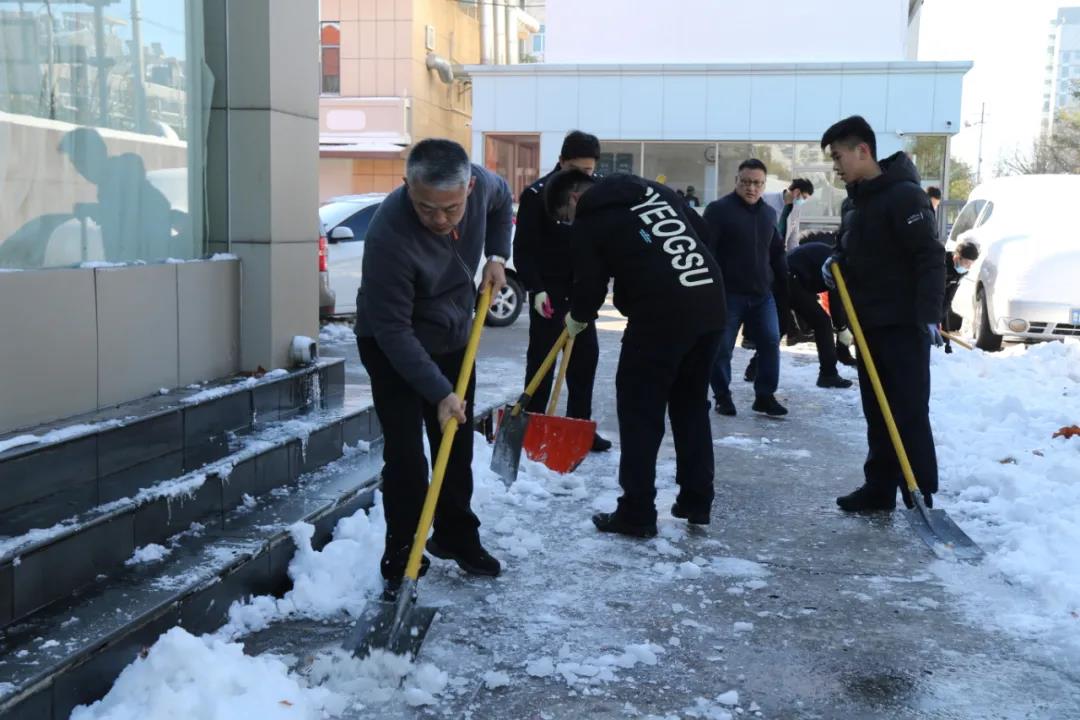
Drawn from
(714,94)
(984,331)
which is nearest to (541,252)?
(984,331)

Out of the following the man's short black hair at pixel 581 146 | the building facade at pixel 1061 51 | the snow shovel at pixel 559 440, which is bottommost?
the snow shovel at pixel 559 440

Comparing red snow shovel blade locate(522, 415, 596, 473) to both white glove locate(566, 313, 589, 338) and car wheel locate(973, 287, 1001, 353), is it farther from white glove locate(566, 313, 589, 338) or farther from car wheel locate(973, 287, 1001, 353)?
car wheel locate(973, 287, 1001, 353)

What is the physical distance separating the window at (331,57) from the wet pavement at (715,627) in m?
24.6

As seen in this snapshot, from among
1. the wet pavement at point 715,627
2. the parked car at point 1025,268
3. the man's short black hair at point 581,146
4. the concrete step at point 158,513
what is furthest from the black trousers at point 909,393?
the parked car at point 1025,268

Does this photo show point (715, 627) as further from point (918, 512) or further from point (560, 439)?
point (560, 439)

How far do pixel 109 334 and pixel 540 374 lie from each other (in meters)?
2.08

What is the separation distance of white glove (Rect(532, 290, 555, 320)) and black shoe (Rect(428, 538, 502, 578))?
198 centimetres

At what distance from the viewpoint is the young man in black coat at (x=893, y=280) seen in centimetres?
504

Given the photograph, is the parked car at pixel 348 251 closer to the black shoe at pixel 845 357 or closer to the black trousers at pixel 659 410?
the black shoe at pixel 845 357

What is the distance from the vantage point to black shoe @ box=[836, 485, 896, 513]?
5.36 m

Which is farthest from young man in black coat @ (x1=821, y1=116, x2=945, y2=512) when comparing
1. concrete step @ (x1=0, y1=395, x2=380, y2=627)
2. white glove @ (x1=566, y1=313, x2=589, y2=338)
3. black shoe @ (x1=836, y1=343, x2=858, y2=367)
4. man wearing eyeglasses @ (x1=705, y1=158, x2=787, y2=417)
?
black shoe @ (x1=836, y1=343, x2=858, y2=367)

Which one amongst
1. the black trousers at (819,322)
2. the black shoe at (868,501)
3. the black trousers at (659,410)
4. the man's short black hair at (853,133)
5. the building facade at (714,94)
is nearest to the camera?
the black trousers at (659,410)

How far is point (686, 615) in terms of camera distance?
13.0 ft

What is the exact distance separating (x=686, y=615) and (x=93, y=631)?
6.63 ft
